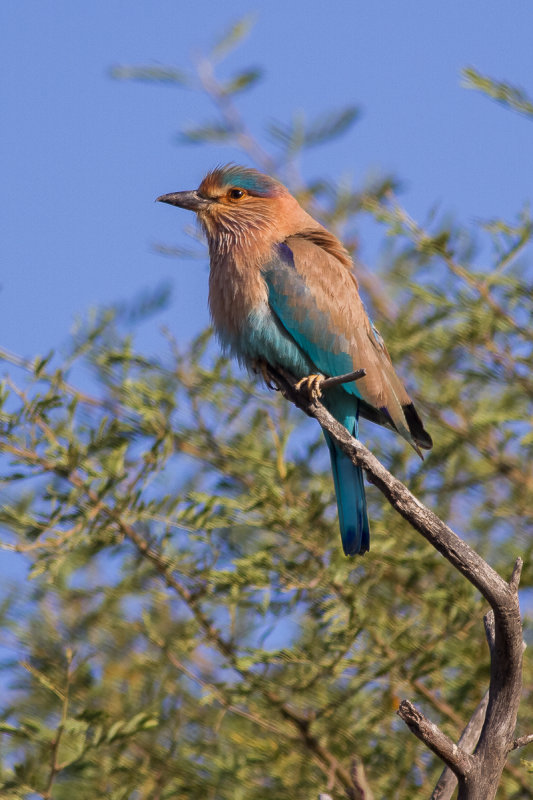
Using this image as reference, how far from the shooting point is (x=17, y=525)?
443 cm

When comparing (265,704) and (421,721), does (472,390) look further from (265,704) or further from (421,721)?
(421,721)

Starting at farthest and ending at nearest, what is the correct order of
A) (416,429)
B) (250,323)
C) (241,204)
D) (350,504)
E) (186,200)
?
(186,200) → (241,204) → (250,323) → (416,429) → (350,504)

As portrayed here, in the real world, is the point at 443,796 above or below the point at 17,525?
below

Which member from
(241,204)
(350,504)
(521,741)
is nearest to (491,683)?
(521,741)

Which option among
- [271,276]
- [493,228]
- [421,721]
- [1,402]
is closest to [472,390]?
[493,228]

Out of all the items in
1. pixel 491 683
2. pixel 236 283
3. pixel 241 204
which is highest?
pixel 241 204

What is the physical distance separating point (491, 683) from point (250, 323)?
2.24 m

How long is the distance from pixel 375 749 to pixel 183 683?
1029 mm

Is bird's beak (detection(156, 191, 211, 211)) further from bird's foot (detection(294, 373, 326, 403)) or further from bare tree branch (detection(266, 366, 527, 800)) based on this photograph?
bare tree branch (detection(266, 366, 527, 800))

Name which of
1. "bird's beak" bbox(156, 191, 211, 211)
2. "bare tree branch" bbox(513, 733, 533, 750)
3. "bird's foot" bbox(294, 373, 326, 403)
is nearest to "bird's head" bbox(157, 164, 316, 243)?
"bird's beak" bbox(156, 191, 211, 211)

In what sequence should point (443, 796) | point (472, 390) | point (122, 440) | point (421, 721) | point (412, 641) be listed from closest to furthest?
point (421, 721) < point (443, 796) < point (412, 641) < point (122, 440) < point (472, 390)

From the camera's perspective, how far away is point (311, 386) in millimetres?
4570

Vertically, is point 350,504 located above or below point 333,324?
below

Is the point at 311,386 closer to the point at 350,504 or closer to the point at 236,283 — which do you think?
the point at 350,504
